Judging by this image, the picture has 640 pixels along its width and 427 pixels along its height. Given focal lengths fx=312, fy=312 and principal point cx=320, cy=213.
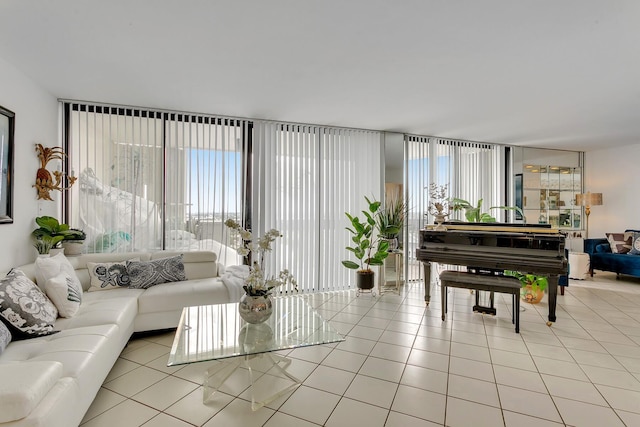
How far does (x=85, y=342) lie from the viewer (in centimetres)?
192

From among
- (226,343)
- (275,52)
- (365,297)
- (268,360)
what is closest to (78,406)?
(226,343)

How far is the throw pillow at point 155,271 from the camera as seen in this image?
128 inches

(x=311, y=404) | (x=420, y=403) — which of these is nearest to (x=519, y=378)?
(x=420, y=403)

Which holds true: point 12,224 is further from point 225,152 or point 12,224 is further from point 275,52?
point 275,52

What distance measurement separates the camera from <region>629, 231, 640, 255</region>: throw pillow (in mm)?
5328

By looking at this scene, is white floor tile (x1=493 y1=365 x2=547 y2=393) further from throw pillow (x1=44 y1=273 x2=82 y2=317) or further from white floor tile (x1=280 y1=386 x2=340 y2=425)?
throw pillow (x1=44 y1=273 x2=82 y2=317)

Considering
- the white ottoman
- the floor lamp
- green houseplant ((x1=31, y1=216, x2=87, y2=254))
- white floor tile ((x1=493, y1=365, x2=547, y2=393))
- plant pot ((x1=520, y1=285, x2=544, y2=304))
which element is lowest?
white floor tile ((x1=493, y1=365, x2=547, y2=393))

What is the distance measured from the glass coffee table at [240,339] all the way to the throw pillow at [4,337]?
3.00 ft

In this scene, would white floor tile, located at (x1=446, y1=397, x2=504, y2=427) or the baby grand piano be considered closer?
white floor tile, located at (x1=446, y1=397, x2=504, y2=427)

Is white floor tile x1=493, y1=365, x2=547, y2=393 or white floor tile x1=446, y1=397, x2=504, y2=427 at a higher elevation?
white floor tile x1=493, y1=365, x2=547, y2=393

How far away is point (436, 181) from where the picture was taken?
18.1 ft

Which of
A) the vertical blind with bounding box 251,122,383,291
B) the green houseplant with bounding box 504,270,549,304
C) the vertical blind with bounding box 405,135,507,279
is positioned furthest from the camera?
the vertical blind with bounding box 405,135,507,279

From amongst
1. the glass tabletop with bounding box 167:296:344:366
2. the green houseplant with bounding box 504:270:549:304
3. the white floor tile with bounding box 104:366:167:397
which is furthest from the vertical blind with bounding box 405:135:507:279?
the white floor tile with bounding box 104:366:167:397

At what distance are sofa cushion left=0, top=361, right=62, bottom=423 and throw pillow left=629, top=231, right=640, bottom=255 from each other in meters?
7.69
